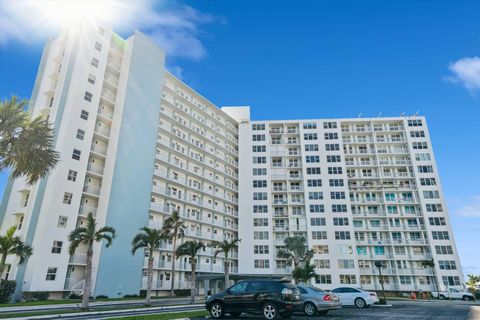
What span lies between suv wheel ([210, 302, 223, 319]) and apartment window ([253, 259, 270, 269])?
52.9 meters

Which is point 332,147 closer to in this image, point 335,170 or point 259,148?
point 335,170

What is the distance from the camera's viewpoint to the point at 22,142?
59.9ft

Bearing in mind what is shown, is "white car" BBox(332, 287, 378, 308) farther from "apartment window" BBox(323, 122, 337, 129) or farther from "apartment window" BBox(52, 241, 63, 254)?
"apartment window" BBox(323, 122, 337, 129)

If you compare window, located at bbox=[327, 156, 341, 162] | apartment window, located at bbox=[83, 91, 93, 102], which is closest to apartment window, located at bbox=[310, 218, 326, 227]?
window, located at bbox=[327, 156, 341, 162]

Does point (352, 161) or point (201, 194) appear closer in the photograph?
point (201, 194)

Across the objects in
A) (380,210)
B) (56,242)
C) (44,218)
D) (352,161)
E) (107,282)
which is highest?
(352,161)

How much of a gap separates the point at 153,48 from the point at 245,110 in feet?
98.4

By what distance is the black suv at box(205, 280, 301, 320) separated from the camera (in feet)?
42.1

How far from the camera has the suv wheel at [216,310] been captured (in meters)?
14.2

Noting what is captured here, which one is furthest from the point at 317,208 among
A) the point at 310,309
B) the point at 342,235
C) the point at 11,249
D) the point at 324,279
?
the point at 11,249

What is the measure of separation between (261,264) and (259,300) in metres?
54.3

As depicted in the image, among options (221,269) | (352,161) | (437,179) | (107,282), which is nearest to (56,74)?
(107,282)

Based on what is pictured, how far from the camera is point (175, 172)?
196 feet

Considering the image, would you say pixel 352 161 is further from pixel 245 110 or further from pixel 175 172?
pixel 175 172
